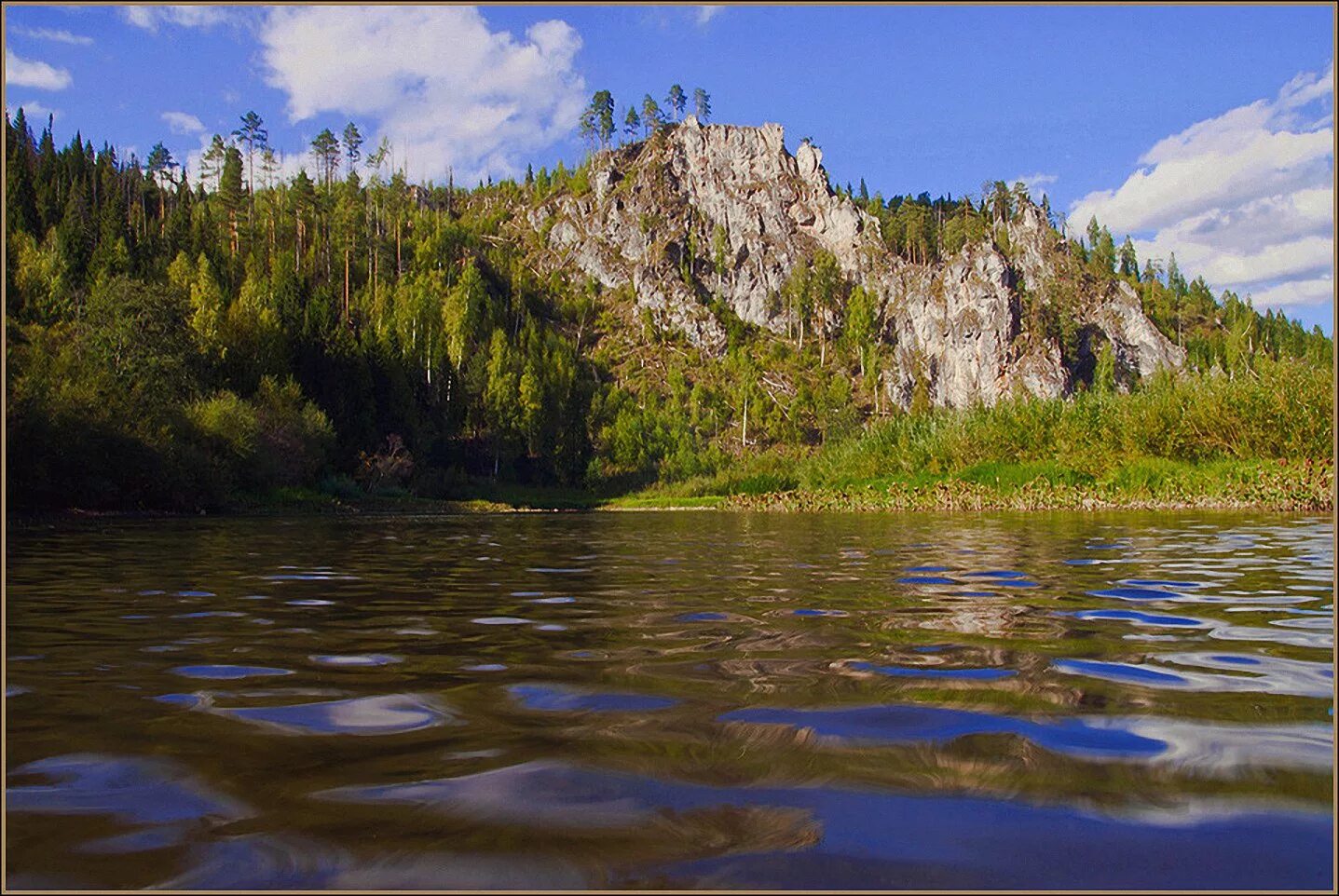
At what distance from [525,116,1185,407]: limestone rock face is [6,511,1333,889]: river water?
403 ft

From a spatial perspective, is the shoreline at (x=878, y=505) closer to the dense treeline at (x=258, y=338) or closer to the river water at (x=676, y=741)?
the dense treeline at (x=258, y=338)

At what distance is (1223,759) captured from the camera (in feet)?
8.27

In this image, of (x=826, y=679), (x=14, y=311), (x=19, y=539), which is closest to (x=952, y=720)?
(x=826, y=679)

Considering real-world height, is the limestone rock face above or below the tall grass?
above

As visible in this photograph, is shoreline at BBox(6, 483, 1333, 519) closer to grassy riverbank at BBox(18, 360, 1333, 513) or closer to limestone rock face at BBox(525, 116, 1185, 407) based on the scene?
grassy riverbank at BBox(18, 360, 1333, 513)

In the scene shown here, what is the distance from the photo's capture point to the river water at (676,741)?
1.88 metres

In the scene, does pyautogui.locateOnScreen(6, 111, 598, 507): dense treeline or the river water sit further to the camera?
pyautogui.locateOnScreen(6, 111, 598, 507): dense treeline

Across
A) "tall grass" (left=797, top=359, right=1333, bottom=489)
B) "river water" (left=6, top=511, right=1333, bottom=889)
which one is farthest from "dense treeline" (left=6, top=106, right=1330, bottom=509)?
"river water" (left=6, top=511, right=1333, bottom=889)

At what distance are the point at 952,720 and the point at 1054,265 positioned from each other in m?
164

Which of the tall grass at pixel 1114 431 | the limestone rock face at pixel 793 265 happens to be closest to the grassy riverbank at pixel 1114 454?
the tall grass at pixel 1114 431

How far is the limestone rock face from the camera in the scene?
417ft

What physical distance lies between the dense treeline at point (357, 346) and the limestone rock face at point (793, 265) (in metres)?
4.19

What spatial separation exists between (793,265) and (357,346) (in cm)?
8843

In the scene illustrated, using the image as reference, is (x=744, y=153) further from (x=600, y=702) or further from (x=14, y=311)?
(x=600, y=702)
